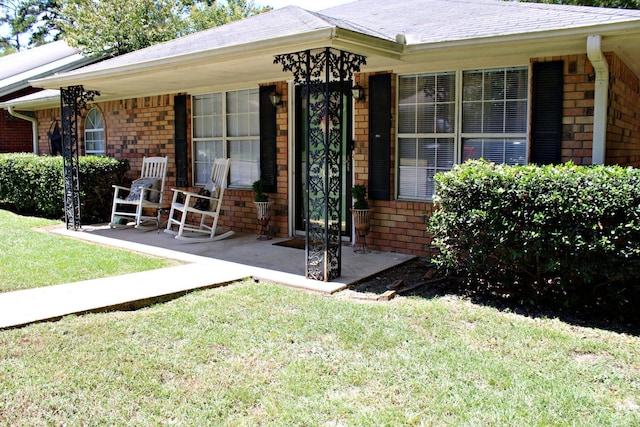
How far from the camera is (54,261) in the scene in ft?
21.2

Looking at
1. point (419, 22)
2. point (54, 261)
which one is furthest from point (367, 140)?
point (54, 261)

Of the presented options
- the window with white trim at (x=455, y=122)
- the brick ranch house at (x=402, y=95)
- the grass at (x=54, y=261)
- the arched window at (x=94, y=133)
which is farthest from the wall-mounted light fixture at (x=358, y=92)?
the arched window at (x=94, y=133)

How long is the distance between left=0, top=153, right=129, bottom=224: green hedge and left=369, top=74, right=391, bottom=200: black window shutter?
521 centimetres

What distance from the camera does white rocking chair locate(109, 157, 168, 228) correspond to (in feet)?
29.1

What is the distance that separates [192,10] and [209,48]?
18313 mm

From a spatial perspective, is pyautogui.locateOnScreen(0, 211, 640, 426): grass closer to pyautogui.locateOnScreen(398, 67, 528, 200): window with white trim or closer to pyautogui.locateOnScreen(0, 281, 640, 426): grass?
pyautogui.locateOnScreen(0, 281, 640, 426): grass

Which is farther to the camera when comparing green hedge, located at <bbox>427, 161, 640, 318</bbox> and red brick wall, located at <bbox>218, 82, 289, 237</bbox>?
red brick wall, located at <bbox>218, 82, 289, 237</bbox>

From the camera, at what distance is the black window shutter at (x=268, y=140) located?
805 centimetres

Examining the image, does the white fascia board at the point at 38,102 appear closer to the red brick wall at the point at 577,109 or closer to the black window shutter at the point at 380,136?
the black window shutter at the point at 380,136

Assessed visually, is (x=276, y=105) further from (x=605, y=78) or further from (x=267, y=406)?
(x=267, y=406)

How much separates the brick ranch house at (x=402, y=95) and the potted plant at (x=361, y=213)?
7.0 inches

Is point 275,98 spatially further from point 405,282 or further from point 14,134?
point 14,134

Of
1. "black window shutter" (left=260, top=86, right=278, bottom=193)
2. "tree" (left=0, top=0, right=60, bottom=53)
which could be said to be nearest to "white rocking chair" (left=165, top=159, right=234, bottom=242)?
"black window shutter" (left=260, top=86, right=278, bottom=193)

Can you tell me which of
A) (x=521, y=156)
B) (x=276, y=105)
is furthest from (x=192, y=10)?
(x=521, y=156)
